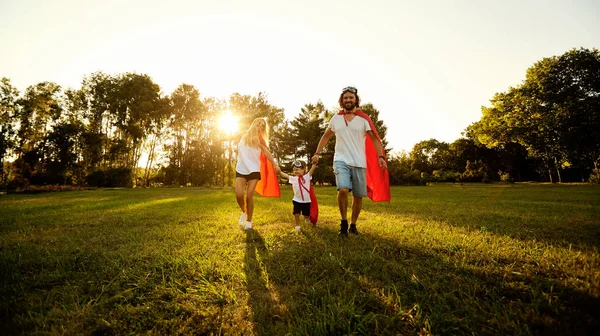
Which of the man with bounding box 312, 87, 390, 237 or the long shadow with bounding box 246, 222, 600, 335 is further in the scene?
the man with bounding box 312, 87, 390, 237

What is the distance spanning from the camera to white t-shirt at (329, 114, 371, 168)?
4.74m

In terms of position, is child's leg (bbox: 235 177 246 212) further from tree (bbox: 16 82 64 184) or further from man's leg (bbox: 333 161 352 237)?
tree (bbox: 16 82 64 184)

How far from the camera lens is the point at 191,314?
2.00 metres

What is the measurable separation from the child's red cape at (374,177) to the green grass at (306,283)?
39.4 inches

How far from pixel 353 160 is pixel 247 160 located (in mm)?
2340

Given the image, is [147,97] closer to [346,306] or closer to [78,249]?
[78,249]

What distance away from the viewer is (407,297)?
6.92 feet

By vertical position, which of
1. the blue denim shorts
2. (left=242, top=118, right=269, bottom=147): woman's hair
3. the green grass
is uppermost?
(left=242, top=118, right=269, bottom=147): woman's hair

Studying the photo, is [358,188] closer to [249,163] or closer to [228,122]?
[249,163]

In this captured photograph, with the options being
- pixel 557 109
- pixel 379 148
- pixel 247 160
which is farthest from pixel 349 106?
pixel 557 109

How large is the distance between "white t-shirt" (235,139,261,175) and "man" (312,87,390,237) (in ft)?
4.81

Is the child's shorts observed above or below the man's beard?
below

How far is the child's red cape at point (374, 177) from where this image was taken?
514cm

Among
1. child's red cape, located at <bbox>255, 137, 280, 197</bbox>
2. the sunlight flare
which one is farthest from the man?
the sunlight flare
